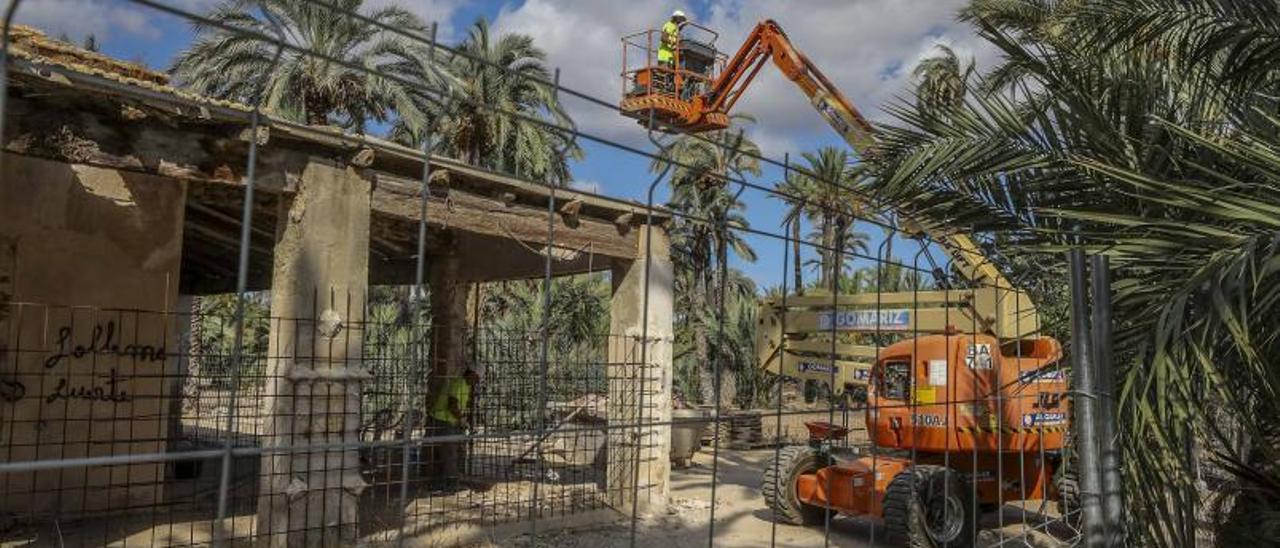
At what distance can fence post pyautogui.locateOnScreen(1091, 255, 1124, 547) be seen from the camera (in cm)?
343

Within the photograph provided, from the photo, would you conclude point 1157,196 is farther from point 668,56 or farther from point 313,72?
point 313,72

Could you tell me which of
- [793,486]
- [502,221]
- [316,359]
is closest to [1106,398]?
[316,359]

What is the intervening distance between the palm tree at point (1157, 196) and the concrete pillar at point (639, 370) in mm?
4948

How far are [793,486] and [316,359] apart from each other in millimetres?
5215

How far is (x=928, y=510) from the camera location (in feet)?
28.3

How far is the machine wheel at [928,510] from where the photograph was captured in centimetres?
815

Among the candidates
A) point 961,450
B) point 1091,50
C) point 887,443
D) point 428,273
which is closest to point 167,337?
point 428,273

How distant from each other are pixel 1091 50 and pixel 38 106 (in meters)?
6.67

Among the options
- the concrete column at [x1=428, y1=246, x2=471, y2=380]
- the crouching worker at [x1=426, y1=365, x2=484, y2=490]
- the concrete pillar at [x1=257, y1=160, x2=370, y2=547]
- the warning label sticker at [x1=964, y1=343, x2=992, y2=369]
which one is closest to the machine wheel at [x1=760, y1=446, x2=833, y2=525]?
the warning label sticker at [x1=964, y1=343, x2=992, y2=369]

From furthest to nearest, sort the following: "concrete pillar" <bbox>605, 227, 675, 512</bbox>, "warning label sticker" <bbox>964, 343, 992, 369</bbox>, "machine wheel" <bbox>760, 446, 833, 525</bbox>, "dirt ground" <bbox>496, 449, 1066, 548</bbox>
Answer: "concrete pillar" <bbox>605, 227, 675, 512</bbox>, "machine wheel" <bbox>760, 446, 833, 525</bbox>, "dirt ground" <bbox>496, 449, 1066, 548</bbox>, "warning label sticker" <bbox>964, 343, 992, 369</bbox>

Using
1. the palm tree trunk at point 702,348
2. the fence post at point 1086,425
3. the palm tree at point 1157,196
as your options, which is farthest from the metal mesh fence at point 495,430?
the palm tree trunk at point 702,348

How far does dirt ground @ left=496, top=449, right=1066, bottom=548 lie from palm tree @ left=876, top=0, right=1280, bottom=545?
3446 millimetres

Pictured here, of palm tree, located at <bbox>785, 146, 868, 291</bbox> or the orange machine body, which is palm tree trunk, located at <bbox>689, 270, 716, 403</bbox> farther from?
palm tree, located at <bbox>785, 146, 868, 291</bbox>

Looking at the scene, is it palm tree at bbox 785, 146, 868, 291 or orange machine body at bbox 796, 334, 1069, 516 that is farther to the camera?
orange machine body at bbox 796, 334, 1069, 516
